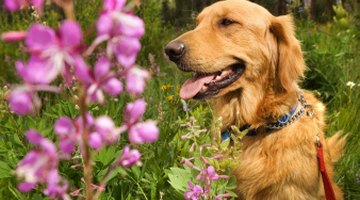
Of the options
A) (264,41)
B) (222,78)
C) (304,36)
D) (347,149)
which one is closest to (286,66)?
(264,41)

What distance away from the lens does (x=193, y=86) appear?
2783 millimetres

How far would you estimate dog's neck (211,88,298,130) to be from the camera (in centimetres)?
272

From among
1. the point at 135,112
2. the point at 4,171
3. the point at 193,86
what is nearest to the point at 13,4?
the point at 135,112

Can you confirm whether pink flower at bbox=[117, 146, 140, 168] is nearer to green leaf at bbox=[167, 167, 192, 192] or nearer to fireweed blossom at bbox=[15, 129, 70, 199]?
fireweed blossom at bbox=[15, 129, 70, 199]

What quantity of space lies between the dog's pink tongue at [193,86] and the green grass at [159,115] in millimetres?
59

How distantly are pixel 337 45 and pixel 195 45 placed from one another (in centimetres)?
370

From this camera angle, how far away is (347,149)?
11.2ft

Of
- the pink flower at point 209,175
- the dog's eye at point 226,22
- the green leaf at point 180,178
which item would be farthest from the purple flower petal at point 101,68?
the dog's eye at point 226,22

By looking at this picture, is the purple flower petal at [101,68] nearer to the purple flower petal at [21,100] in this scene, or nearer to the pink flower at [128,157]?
the purple flower petal at [21,100]

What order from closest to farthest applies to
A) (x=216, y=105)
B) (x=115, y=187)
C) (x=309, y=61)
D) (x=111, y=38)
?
(x=111, y=38) < (x=115, y=187) < (x=216, y=105) < (x=309, y=61)

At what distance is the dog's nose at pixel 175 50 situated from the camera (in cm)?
265

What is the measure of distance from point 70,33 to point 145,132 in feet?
0.57

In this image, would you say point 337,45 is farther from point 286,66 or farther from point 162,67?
point 286,66

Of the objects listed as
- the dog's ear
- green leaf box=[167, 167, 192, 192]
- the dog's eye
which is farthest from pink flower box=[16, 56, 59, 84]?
the dog's eye
